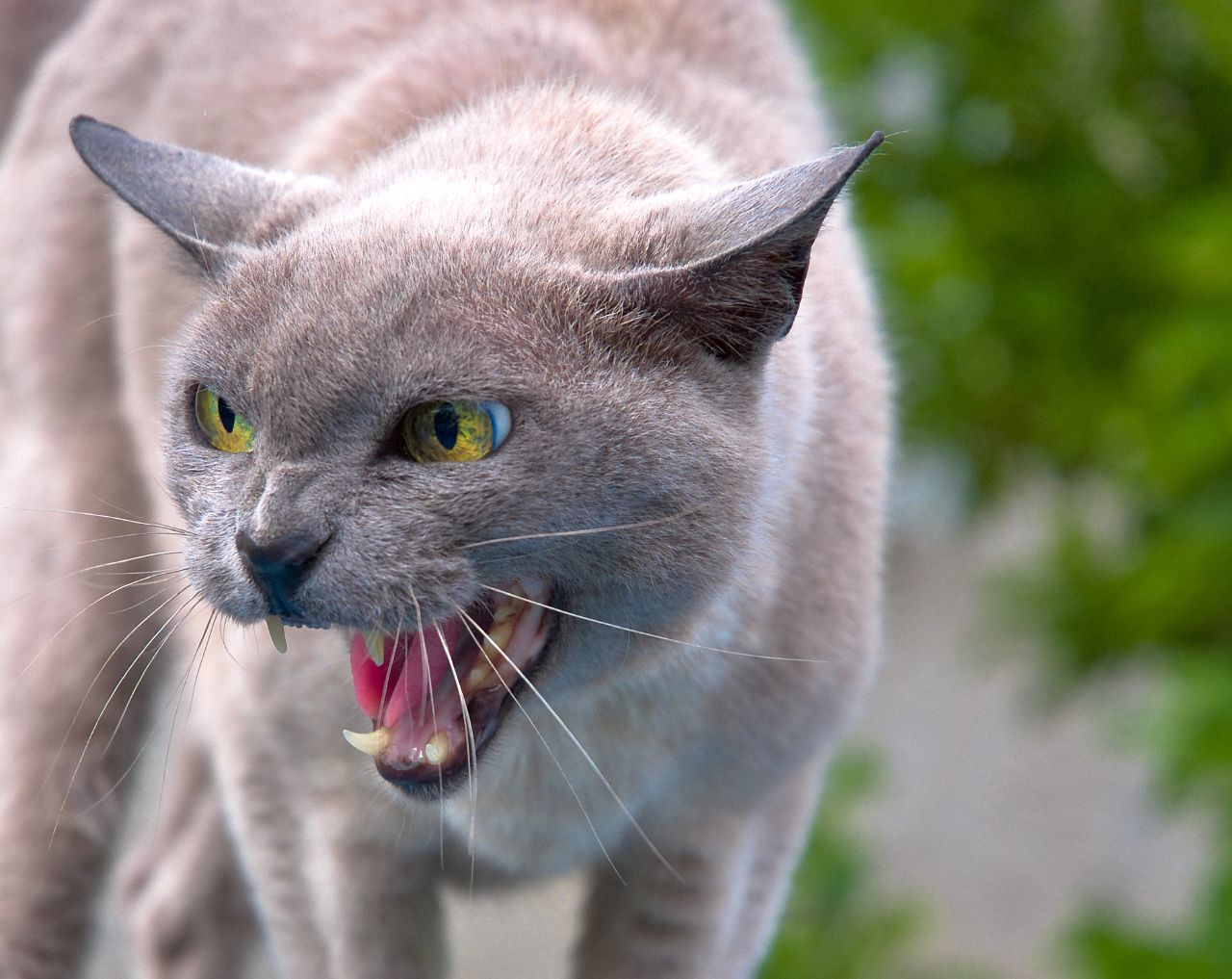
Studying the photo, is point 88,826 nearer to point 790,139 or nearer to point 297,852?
point 297,852

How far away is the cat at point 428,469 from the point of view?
1.31 m

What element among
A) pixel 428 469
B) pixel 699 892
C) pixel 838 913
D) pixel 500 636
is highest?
pixel 428 469

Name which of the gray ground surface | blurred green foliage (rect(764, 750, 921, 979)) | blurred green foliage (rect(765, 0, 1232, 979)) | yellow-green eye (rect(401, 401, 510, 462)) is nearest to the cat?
yellow-green eye (rect(401, 401, 510, 462))

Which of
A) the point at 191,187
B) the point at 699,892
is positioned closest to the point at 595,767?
the point at 699,892

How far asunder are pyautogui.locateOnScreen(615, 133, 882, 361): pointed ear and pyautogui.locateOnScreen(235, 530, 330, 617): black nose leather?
13.9 inches

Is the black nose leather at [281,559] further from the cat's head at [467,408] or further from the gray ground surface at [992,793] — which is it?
the gray ground surface at [992,793]

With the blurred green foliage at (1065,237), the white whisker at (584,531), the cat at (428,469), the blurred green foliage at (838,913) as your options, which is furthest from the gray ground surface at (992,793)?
the white whisker at (584,531)

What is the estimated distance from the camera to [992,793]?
18.9ft

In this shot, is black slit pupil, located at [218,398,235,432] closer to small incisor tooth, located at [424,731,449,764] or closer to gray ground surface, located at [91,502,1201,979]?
small incisor tooth, located at [424,731,449,764]

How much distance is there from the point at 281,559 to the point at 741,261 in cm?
45

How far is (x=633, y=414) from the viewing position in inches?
53.7

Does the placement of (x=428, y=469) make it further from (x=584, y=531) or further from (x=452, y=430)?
(x=584, y=531)

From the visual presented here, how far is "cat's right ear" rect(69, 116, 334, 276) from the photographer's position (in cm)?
144

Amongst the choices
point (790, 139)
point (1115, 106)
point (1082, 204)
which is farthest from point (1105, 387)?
point (790, 139)
